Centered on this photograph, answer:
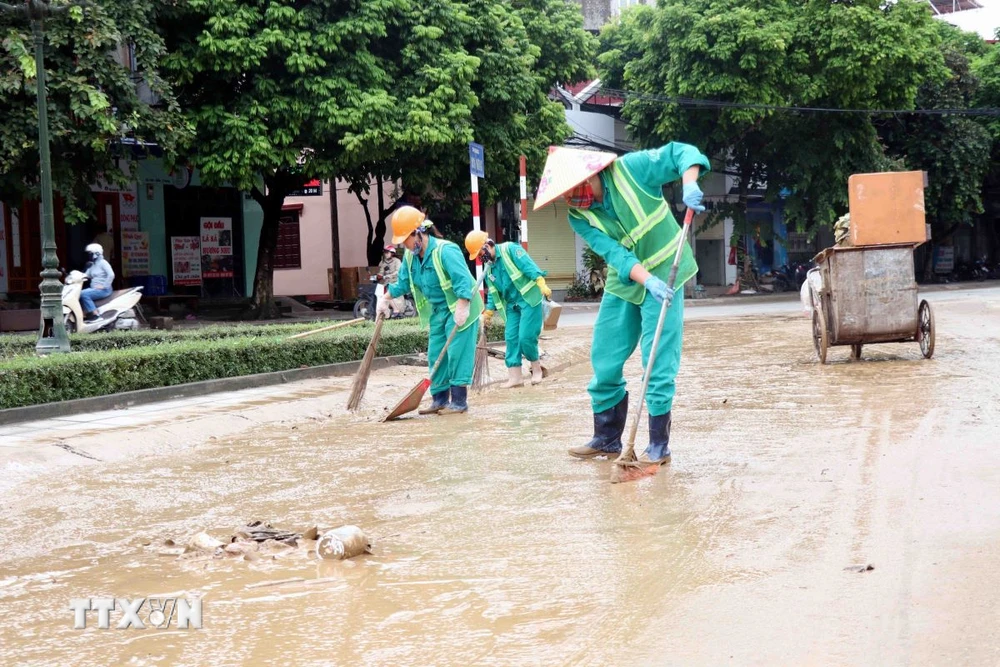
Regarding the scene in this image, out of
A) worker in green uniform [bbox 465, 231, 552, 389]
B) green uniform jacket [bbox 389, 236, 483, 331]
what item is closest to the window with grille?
worker in green uniform [bbox 465, 231, 552, 389]

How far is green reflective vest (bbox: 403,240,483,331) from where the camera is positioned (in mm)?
8945

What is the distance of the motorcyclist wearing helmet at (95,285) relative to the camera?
16031 millimetres

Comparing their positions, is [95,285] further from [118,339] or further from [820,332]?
[820,332]

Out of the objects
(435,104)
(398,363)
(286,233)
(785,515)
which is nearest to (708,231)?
(286,233)

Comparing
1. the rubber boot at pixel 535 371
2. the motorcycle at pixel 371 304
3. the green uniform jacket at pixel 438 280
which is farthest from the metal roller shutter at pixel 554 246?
the green uniform jacket at pixel 438 280

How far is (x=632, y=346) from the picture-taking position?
6.51 m

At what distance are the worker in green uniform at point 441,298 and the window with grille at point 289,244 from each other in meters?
24.1

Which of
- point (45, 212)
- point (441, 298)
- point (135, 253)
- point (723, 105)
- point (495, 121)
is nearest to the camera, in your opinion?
point (441, 298)

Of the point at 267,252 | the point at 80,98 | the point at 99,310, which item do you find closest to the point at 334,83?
the point at 80,98

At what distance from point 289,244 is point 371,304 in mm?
11520

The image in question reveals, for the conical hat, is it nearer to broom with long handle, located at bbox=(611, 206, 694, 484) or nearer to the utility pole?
broom with long handle, located at bbox=(611, 206, 694, 484)

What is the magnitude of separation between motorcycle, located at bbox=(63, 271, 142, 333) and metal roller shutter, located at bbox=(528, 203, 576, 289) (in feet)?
58.7

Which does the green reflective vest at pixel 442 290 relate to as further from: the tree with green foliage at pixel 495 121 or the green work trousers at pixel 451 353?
the tree with green foliage at pixel 495 121

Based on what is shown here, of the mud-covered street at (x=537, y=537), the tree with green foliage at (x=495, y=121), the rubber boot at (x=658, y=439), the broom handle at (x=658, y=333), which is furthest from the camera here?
the tree with green foliage at (x=495, y=121)
